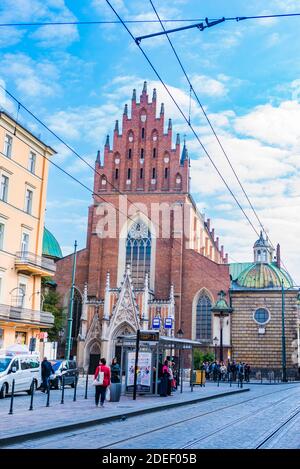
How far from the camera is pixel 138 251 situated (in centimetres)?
5200

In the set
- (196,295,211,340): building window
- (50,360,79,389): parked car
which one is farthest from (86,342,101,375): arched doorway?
(50,360,79,389): parked car

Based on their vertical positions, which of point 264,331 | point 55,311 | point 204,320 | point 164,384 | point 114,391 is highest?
point 55,311

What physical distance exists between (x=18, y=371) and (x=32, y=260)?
1284 centimetres

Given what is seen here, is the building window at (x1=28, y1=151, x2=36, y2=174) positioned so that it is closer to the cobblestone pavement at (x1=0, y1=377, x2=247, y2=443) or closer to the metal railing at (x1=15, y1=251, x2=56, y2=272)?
the metal railing at (x1=15, y1=251, x2=56, y2=272)

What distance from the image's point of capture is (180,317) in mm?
49281

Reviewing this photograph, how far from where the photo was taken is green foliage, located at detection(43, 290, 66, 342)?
46688mm

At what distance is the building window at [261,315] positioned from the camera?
50.6 m

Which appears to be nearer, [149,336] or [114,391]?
[114,391]

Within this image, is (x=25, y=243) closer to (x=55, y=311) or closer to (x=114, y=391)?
(x=55, y=311)

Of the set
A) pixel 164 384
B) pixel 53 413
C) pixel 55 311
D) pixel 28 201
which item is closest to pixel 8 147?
pixel 28 201

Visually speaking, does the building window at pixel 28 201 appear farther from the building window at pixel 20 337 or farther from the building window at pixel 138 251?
the building window at pixel 138 251

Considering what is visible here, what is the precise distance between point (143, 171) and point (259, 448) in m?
43.4

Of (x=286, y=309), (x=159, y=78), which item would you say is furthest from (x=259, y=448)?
(x=286, y=309)

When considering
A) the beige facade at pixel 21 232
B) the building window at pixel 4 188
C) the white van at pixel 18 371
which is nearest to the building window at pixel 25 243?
the beige facade at pixel 21 232
